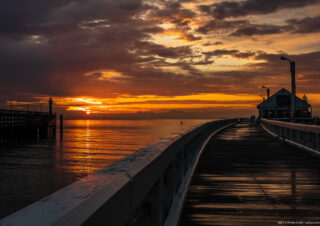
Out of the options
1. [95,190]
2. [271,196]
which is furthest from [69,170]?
[95,190]

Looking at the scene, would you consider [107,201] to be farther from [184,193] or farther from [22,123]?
[22,123]

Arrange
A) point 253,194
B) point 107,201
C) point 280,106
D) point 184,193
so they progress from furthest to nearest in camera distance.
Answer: point 280,106 < point 253,194 < point 184,193 < point 107,201

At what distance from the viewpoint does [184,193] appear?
638cm

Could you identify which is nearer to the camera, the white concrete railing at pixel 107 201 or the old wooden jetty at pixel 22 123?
the white concrete railing at pixel 107 201

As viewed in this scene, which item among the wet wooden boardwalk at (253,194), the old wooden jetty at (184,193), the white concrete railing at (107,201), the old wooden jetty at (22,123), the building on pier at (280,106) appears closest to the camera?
the white concrete railing at (107,201)

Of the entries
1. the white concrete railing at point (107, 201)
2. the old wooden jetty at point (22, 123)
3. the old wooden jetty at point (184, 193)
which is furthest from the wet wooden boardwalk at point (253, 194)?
the old wooden jetty at point (22, 123)

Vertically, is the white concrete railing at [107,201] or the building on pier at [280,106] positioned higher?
the building on pier at [280,106]

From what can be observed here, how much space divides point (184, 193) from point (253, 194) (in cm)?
167

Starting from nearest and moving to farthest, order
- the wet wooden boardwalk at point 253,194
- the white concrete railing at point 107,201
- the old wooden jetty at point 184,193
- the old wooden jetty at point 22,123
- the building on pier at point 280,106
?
the white concrete railing at point 107,201 < the old wooden jetty at point 184,193 < the wet wooden boardwalk at point 253,194 < the old wooden jetty at point 22,123 < the building on pier at point 280,106

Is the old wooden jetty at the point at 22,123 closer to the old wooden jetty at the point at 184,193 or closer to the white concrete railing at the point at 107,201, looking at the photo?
the old wooden jetty at the point at 184,193

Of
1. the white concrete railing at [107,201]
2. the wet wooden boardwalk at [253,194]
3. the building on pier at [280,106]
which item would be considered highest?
the building on pier at [280,106]

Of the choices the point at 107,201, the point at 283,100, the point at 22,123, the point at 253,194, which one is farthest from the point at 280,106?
the point at 107,201

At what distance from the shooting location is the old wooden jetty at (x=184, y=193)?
1.55 metres

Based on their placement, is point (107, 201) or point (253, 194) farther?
point (253, 194)
